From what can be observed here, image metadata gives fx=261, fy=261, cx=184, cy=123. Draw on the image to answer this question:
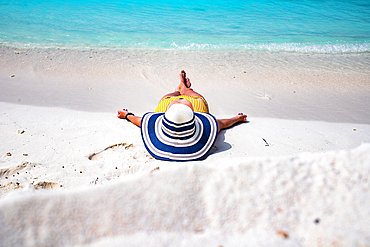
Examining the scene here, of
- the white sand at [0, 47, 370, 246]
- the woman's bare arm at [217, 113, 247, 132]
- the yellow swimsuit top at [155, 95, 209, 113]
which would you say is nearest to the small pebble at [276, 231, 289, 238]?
the white sand at [0, 47, 370, 246]

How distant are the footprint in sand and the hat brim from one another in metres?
0.09

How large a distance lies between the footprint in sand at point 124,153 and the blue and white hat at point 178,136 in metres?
0.09

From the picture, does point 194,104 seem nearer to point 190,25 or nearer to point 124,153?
point 124,153

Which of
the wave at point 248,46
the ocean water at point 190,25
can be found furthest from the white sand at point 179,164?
the ocean water at point 190,25

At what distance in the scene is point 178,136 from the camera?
251 centimetres

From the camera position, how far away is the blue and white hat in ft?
7.98

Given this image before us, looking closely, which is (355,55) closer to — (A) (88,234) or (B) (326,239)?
(B) (326,239)

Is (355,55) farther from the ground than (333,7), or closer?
closer

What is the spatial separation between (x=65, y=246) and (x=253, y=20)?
40.8 ft

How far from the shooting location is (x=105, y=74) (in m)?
5.01

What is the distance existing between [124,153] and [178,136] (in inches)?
23.0

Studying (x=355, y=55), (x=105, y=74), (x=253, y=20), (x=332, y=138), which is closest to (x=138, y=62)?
(x=105, y=74)

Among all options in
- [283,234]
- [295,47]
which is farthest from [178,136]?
[295,47]

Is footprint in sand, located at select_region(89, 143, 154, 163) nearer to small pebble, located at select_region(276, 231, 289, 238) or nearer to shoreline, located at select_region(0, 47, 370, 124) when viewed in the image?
shoreline, located at select_region(0, 47, 370, 124)
